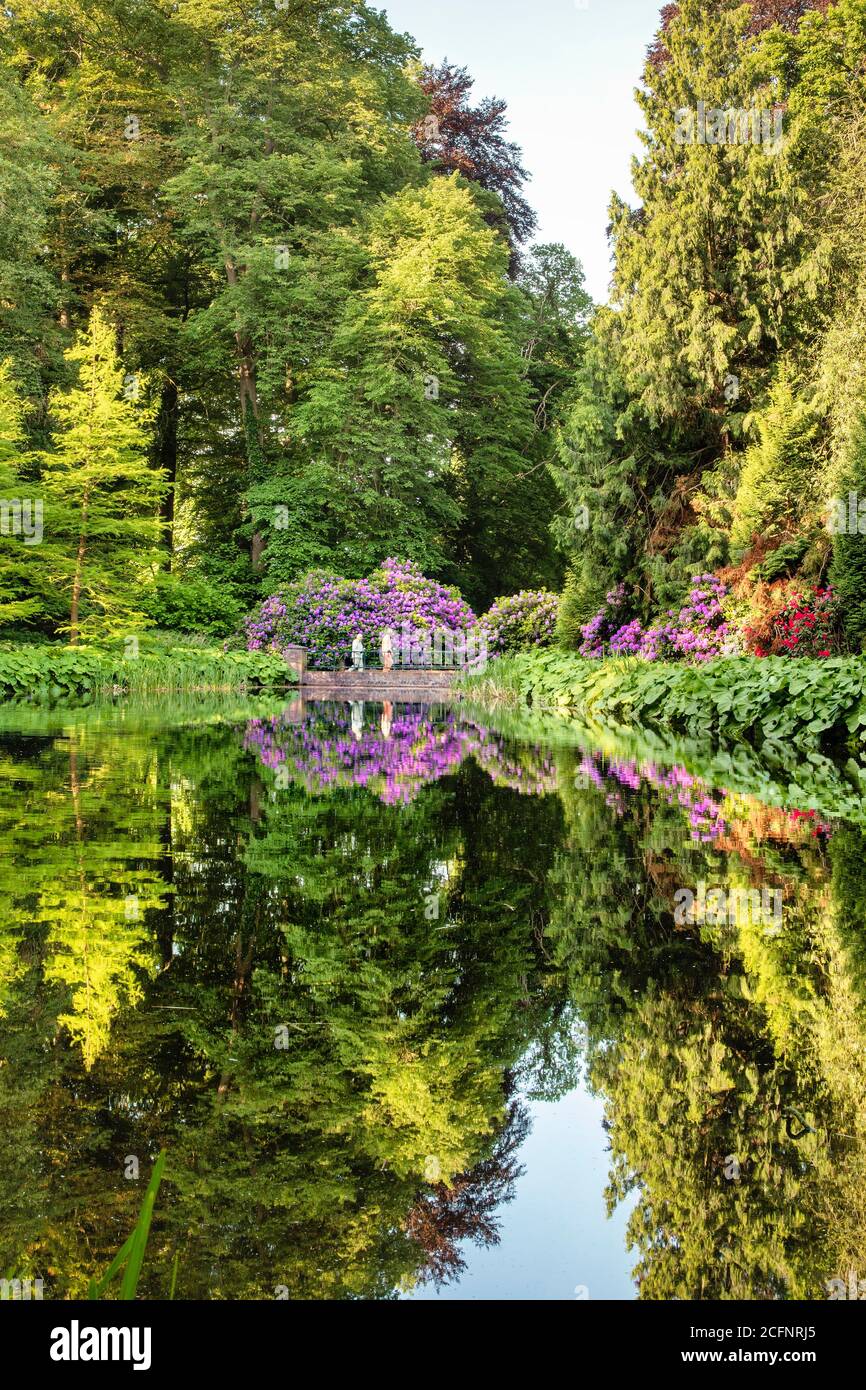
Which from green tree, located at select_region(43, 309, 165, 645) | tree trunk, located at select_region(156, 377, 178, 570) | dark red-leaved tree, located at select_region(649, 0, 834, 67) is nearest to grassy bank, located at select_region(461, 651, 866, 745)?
green tree, located at select_region(43, 309, 165, 645)

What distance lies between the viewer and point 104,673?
20.5m

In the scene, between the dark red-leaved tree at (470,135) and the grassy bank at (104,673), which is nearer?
the grassy bank at (104,673)

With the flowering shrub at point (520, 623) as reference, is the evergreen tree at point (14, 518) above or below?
above

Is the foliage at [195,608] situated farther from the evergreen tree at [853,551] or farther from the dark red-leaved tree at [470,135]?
the evergreen tree at [853,551]

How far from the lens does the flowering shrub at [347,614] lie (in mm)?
27359

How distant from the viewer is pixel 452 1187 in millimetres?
2045

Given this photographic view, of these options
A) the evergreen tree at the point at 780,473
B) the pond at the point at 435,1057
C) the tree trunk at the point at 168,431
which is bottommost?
the pond at the point at 435,1057

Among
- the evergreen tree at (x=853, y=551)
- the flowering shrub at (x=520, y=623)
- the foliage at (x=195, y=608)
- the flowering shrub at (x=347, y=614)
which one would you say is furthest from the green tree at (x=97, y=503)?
the evergreen tree at (x=853, y=551)

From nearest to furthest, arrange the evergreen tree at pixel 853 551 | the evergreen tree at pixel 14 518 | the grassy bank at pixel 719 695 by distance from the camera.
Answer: the grassy bank at pixel 719 695, the evergreen tree at pixel 853 551, the evergreen tree at pixel 14 518

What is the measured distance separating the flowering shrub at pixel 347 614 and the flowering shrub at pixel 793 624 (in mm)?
12378

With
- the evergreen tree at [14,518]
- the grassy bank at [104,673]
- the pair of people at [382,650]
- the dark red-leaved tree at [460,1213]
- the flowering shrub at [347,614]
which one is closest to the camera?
the dark red-leaved tree at [460,1213]

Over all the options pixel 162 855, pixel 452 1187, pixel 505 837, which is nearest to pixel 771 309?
pixel 505 837

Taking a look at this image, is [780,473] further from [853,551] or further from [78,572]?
[78,572]
